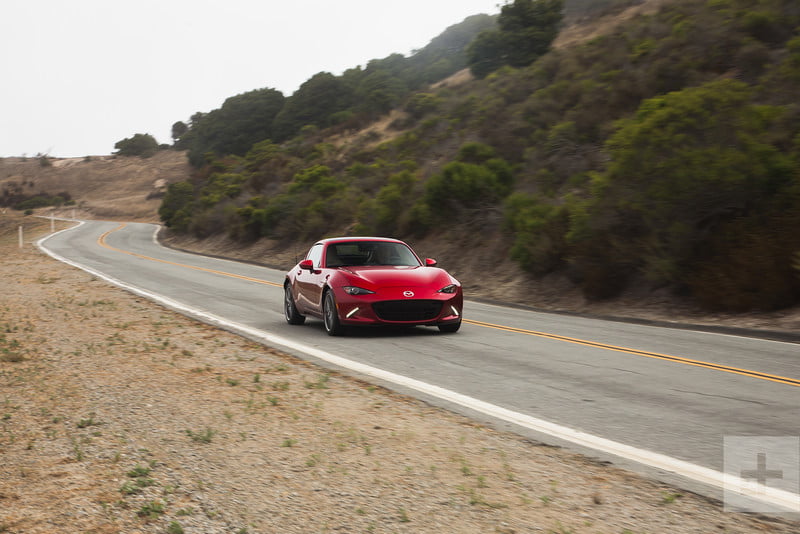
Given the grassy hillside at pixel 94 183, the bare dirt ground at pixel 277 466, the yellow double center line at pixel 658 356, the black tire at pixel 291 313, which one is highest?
the grassy hillside at pixel 94 183

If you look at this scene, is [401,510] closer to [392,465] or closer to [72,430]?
[392,465]

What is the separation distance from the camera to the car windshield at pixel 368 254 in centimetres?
1296

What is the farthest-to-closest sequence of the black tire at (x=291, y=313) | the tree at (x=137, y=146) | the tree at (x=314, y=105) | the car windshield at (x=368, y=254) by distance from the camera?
the tree at (x=137, y=146)
the tree at (x=314, y=105)
the black tire at (x=291, y=313)
the car windshield at (x=368, y=254)

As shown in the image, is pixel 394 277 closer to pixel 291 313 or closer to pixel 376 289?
pixel 376 289

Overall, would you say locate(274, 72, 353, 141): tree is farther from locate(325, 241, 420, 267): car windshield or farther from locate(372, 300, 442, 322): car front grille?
locate(372, 300, 442, 322): car front grille

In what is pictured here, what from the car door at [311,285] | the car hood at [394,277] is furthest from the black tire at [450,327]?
the car door at [311,285]

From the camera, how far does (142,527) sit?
412 cm

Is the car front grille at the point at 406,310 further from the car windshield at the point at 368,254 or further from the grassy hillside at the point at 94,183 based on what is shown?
the grassy hillside at the point at 94,183

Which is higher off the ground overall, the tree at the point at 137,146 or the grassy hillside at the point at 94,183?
the tree at the point at 137,146

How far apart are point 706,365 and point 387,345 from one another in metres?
4.23

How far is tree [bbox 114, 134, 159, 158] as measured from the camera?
144875mm

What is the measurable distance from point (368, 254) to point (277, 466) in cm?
802

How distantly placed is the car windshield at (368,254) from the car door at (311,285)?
0.85 feet

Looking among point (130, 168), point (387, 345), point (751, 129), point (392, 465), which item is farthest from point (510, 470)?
point (130, 168)
